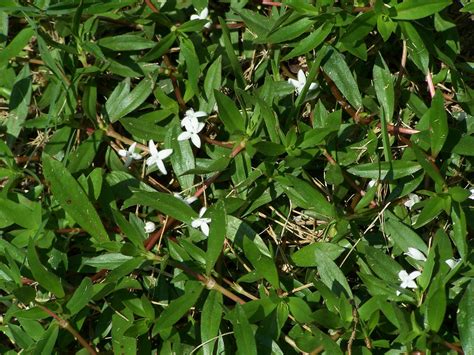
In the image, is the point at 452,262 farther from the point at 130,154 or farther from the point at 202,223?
the point at 130,154

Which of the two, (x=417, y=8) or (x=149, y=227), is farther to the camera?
(x=149, y=227)

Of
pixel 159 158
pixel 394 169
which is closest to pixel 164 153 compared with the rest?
pixel 159 158

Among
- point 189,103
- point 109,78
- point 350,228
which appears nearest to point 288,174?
point 350,228

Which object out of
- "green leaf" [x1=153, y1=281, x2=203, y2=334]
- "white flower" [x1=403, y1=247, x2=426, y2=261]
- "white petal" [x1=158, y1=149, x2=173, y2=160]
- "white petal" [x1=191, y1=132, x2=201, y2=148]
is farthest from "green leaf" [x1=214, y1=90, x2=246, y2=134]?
"white flower" [x1=403, y1=247, x2=426, y2=261]

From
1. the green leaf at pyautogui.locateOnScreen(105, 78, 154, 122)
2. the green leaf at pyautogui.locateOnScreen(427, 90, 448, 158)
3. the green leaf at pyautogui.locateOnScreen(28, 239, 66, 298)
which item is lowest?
the green leaf at pyautogui.locateOnScreen(28, 239, 66, 298)

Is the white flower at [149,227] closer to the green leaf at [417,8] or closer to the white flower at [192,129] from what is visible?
the white flower at [192,129]

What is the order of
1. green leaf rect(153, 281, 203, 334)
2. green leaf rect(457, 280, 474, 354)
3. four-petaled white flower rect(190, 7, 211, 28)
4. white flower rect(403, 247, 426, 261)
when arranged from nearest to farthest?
1. green leaf rect(457, 280, 474, 354)
2. green leaf rect(153, 281, 203, 334)
3. white flower rect(403, 247, 426, 261)
4. four-petaled white flower rect(190, 7, 211, 28)

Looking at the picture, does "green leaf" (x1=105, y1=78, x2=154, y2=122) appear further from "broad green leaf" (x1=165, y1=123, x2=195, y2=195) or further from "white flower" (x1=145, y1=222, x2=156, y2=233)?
"white flower" (x1=145, y1=222, x2=156, y2=233)
